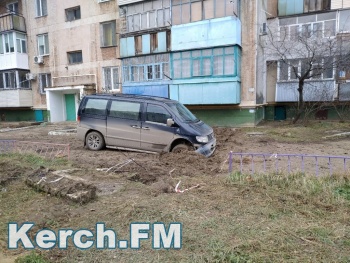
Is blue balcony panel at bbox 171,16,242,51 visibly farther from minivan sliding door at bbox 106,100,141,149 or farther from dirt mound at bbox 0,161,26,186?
dirt mound at bbox 0,161,26,186

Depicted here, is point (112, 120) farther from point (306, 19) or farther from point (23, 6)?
point (23, 6)

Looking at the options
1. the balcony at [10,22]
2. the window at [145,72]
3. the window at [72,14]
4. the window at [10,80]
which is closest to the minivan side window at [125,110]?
the window at [145,72]

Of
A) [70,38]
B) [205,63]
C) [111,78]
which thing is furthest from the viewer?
[70,38]

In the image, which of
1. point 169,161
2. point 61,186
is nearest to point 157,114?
point 169,161

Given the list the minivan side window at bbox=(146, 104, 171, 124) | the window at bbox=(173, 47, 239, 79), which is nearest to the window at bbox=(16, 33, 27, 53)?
the window at bbox=(173, 47, 239, 79)

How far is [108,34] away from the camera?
1961 centimetres

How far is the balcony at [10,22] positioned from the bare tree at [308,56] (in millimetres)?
20002

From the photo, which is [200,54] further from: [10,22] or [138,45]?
[10,22]

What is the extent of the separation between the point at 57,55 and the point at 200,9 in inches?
511

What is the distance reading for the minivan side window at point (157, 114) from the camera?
293 inches

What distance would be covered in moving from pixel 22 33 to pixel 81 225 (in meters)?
24.5

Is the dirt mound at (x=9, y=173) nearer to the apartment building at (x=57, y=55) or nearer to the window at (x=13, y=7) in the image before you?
the apartment building at (x=57, y=55)

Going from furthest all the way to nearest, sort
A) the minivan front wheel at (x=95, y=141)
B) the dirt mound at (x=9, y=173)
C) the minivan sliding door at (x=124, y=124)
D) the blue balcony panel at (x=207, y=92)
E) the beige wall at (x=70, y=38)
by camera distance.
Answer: the beige wall at (x=70, y=38)
the blue balcony panel at (x=207, y=92)
the minivan front wheel at (x=95, y=141)
the minivan sliding door at (x=124, y=124)
the dirt mound at (x=9, y=173)

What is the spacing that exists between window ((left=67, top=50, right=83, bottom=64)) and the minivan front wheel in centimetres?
1429
